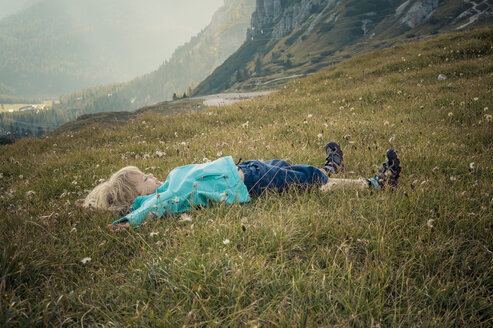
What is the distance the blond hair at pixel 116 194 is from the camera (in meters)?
4.38

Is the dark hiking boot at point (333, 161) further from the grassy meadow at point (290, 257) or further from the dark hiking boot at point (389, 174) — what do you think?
the dark hiking boot at point (389, 174)

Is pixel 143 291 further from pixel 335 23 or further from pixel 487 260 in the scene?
pixel 335 23

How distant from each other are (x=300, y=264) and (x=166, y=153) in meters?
6.14

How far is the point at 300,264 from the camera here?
2.42 metres

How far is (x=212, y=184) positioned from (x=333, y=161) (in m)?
2.42

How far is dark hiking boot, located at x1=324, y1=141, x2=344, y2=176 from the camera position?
4770mm

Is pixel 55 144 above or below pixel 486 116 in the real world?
above

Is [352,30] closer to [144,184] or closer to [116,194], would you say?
[144,184]

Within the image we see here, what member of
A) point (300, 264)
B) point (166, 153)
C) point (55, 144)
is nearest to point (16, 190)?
point (166, 153)

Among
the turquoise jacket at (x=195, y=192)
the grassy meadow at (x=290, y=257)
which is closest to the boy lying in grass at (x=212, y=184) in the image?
the turquoise jacket at (x=195, y=192)

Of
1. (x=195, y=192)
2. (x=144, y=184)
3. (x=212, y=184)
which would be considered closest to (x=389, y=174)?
(x=212, y=184)

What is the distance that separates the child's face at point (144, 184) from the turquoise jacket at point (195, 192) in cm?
37

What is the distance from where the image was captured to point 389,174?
12.0 feet

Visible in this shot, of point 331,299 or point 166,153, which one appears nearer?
point 331,299
